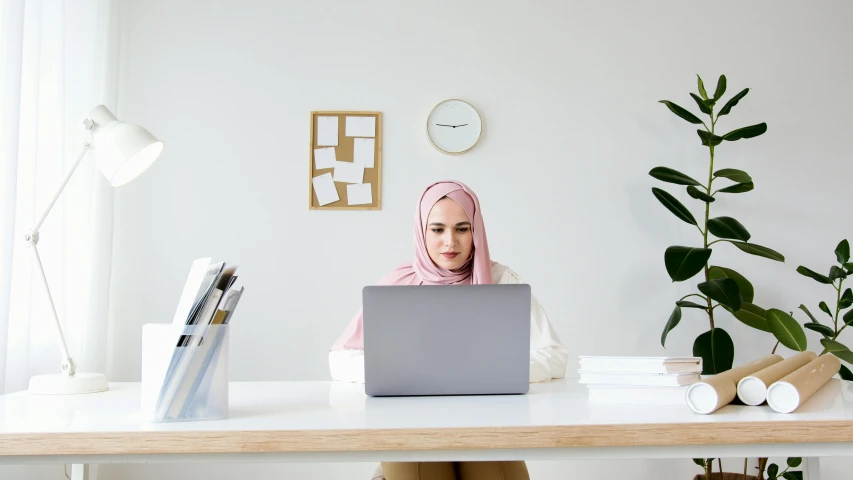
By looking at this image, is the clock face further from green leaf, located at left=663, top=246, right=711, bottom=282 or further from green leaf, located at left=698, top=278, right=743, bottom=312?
green leaf, located at left=698, top=278, right=743, bottom=312

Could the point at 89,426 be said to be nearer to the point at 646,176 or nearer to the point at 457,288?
the point at 457,288

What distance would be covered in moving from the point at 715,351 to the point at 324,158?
1794 millimetres

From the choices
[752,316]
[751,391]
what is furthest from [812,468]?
[752,316]

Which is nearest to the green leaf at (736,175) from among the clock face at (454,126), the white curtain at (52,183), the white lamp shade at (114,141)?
the clock face at (454,126)

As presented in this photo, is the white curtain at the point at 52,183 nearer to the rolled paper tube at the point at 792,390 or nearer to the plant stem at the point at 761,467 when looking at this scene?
the rolled paper tube at the point at 792,390

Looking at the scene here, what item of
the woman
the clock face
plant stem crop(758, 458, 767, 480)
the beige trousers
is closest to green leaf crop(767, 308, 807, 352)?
plant stem crop(758, 458, 767, 480)

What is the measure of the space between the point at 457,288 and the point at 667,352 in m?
2.17

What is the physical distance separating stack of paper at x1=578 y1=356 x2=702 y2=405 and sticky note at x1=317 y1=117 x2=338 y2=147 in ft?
6.89

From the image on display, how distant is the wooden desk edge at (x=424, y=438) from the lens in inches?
39.9

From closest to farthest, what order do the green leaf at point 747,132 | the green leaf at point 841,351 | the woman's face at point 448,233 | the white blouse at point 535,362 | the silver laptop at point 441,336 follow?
the silver laptop at point 441,336
the white blouse at point 535,362
the woman's face at point 448,233
the green leaf at point 841,351
the green leaf at point 747,132

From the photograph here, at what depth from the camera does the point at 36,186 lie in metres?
2.44

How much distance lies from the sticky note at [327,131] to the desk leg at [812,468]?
2350 millimetres

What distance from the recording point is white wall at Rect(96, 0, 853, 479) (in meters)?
3.15

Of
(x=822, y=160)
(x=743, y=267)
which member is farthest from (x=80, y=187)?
(x=822, y=160)
